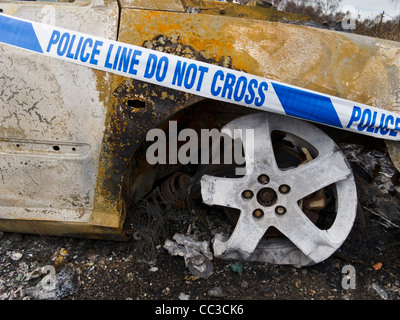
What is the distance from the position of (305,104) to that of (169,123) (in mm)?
779

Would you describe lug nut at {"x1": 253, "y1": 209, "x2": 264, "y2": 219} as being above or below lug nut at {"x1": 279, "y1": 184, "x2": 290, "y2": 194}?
below

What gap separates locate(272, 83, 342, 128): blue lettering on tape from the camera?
5.83 feet

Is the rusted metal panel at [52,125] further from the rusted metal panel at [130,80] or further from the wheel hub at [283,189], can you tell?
the wheel hub at [283,189]

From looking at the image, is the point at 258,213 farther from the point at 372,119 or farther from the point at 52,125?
the point at 52,125

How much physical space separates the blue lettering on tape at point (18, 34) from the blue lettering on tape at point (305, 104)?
51.3 inches

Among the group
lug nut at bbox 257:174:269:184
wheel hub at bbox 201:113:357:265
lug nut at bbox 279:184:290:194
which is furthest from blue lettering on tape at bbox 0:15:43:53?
lug nut at bbox 279:184:290:194

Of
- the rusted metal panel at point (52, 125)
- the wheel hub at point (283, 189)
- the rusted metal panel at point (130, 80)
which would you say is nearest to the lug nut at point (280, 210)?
the wheel hub at point (283, 189)

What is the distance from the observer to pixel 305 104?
1786 mm

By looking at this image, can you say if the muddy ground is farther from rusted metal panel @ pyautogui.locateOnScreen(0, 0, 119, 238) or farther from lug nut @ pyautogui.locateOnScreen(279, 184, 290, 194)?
lug nut @ pyautogui.locateOnScreen(279, 184, 290, 194)

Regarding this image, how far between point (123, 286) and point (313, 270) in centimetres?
118

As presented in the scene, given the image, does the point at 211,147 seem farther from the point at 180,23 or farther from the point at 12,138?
the point at 12,138

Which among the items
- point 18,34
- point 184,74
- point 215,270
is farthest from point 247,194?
point 18,34

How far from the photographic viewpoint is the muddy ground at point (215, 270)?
1.95m

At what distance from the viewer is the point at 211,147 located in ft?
7.64
